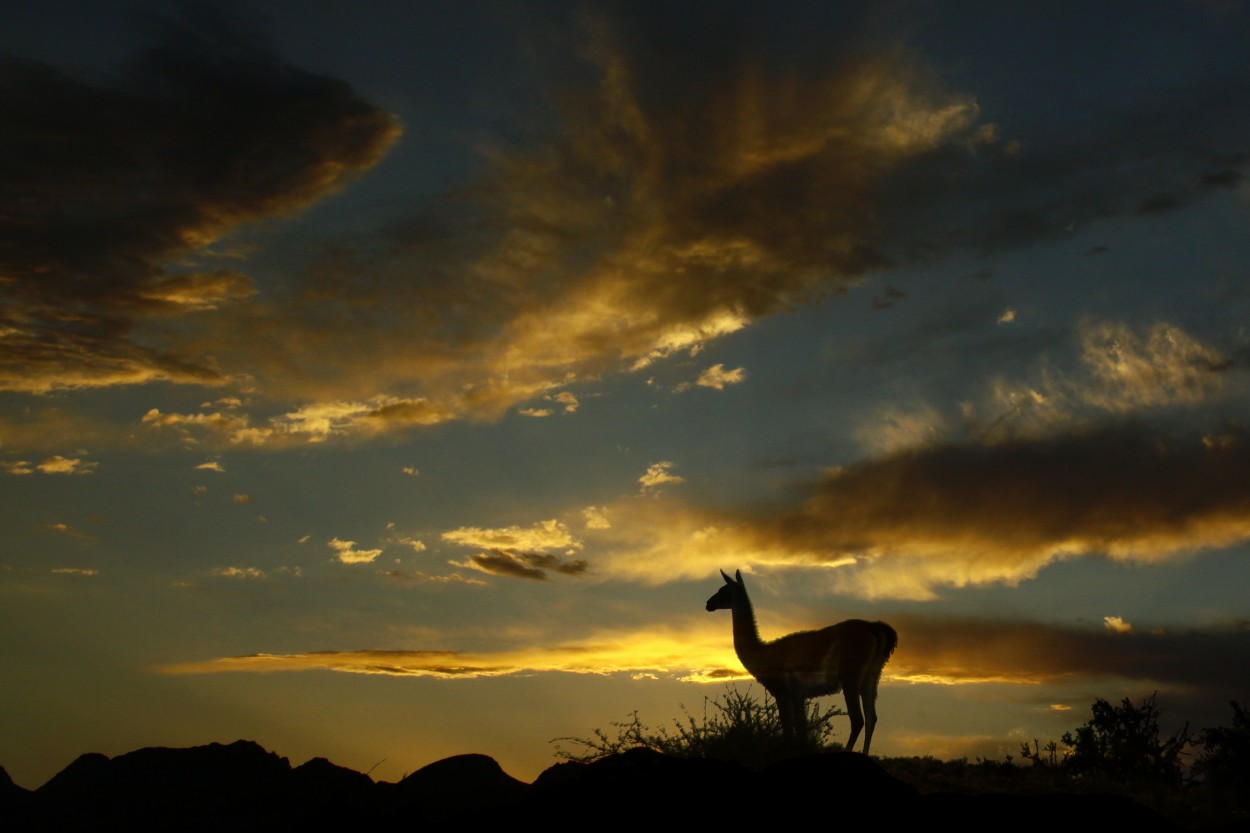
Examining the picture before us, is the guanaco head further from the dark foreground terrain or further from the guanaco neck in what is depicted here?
the dark foreground terrain

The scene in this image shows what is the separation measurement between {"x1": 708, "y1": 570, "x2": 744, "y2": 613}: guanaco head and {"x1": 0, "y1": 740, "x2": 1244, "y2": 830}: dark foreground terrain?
9799 mm

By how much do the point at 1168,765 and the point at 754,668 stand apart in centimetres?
829

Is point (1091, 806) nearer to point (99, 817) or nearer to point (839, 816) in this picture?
point (839, 816)

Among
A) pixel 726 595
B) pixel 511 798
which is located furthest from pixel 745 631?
pixel 511 798

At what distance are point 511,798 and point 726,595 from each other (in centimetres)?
1016

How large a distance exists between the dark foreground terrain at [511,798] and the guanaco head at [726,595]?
9.80m

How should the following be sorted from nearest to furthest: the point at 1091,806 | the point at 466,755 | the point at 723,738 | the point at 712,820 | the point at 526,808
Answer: the point at 1091,806
the point at 712,820
the point at 526,808
the point at 466,755
the point at 723,738

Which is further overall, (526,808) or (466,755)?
(466,755)

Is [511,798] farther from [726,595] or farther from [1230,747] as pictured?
[1230,747]

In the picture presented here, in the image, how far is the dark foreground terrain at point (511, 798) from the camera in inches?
436

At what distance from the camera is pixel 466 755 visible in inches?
619

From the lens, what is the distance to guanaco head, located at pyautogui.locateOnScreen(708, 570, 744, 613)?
2438 cm

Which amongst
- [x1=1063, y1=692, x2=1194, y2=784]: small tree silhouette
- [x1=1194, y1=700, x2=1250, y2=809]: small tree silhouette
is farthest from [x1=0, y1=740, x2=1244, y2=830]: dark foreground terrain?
[x1=1194, y1=700, x2=1250, y2=809]: small tree silhouette

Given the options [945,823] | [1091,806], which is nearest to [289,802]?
[945,823]
